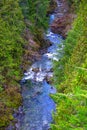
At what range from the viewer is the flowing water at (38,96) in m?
29.7

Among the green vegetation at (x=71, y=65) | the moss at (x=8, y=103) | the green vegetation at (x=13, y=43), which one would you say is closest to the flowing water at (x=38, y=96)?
the moss at (x=8, y=103)

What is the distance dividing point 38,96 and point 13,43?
23.6ft

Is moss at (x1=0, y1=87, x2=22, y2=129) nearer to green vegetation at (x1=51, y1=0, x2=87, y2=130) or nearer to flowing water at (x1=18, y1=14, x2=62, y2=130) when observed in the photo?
flowing water at (x1=18, y1=14, x2=62, y2=130)

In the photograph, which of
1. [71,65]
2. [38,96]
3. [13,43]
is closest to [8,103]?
[38,96]

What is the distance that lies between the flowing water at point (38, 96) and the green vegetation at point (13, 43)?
116cm

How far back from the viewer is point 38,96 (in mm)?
34344

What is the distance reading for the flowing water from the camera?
2970cm

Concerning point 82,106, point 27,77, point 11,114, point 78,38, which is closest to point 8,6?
point 27,77

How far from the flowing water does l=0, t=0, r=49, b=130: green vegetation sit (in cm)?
116

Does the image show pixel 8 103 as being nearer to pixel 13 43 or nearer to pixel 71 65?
Result: pixel 71 65

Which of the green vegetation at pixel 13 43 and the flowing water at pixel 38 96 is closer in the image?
the flowing water at pixel 38 96

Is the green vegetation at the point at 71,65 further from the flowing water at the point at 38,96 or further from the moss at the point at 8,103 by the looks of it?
the moss at the point at 8,103

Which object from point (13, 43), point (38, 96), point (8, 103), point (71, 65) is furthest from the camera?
point (13, 43)

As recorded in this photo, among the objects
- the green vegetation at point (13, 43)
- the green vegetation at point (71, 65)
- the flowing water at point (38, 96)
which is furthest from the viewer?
the green vegetation at point (13, 43)
